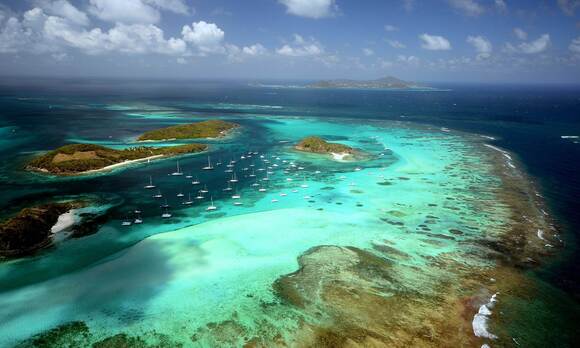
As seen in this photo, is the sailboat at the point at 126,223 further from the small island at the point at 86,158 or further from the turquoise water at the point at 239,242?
the small island at the point at 86,158

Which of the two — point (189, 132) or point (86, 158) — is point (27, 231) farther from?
point (189, 132)

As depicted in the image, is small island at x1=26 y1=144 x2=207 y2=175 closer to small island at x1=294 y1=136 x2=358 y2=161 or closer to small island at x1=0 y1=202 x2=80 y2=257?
small island at x1=0 y1=202 x2=80 y2=257

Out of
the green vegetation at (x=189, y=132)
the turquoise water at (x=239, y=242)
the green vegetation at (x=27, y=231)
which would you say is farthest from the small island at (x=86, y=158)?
the green vegetation at (x=27, y=231)

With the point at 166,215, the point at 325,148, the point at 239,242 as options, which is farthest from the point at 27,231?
the point at 325,148

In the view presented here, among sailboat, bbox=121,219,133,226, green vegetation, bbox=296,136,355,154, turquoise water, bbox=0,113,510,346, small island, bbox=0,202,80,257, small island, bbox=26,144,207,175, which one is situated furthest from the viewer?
green vegetation, bbox=296,136,355,154

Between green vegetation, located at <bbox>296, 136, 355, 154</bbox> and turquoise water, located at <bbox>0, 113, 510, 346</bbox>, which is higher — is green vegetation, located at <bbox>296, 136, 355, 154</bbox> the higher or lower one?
the higher one

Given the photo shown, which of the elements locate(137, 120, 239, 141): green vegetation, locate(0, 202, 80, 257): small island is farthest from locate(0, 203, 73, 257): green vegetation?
locate(137, 120, 239, 141): green vegetation

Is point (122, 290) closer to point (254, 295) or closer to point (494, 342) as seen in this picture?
point (254, 295)

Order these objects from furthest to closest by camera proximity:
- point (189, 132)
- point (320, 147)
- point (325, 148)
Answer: point (189, 132) < point (320, 147) < point (325, 148)
